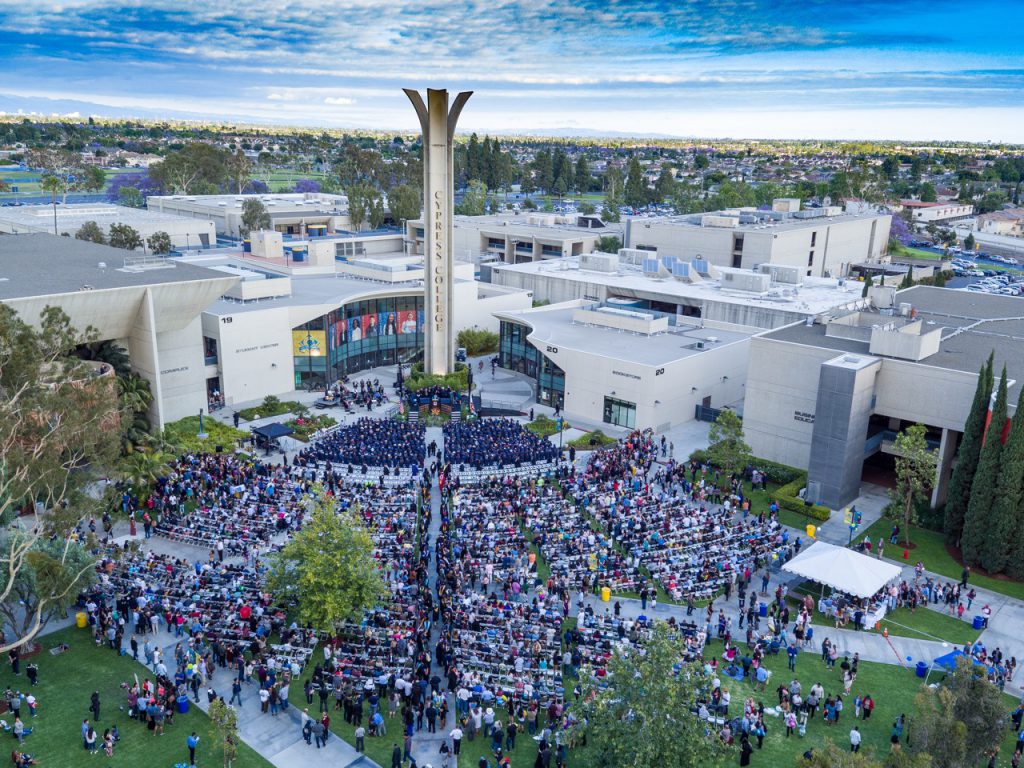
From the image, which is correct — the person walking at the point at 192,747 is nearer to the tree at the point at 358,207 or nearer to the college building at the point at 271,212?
the college building at the point at 271,212

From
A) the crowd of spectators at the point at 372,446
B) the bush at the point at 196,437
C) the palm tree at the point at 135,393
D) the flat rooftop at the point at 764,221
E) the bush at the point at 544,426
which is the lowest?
the bush at the point at 544,426

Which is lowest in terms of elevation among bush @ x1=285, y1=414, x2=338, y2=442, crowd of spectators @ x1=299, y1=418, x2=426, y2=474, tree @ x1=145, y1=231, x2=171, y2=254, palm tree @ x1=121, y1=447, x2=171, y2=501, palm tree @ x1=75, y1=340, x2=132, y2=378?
bush @ x1=285, y1=414, x2=338, y2=442

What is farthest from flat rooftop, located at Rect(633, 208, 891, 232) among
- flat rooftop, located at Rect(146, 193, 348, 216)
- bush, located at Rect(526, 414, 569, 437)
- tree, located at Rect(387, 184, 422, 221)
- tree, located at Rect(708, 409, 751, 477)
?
tree, located at Rect(708, 409, 751, 477)

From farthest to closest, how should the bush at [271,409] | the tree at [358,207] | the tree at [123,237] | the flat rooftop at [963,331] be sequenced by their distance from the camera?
the tree at [358,207], the tree at [123,237], the bush at [271,409], the flat rooftop at [963,331]

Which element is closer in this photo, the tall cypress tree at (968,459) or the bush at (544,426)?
the tall cypress tree at (968,459)

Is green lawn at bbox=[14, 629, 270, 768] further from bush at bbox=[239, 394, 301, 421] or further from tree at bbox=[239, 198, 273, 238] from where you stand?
tree at bbox=[239, 198, 273, 238]

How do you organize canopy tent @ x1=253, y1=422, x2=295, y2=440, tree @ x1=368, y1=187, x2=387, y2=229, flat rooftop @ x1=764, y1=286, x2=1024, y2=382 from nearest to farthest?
flat rooftop @ x1=764, y1=286, x2=1024, y2=382
canopy tent @ x1=253, y1=422, x2=295, y2=440
tree @ x1=368, y1=187, x2=387, y2=229

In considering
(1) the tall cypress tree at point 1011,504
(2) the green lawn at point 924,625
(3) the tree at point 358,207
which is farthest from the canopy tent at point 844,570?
(3) the tree at point 358,207
